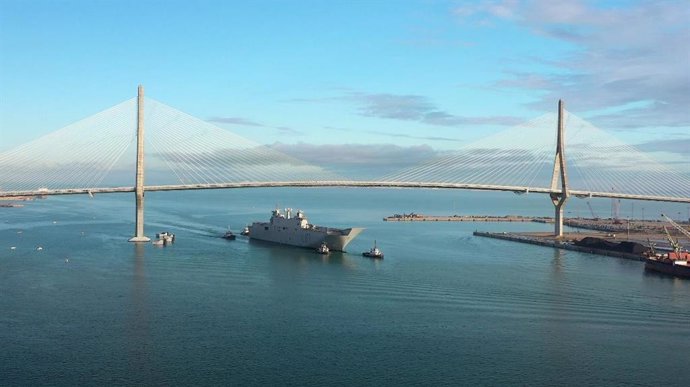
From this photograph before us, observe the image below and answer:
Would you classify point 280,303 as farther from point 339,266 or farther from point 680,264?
A: point 680,264

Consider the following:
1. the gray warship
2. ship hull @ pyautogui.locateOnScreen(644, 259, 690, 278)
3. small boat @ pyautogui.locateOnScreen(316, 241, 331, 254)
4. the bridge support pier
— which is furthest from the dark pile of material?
the bridge support pier

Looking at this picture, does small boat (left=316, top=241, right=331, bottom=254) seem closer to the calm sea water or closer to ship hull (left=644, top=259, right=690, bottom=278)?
the calm sea water

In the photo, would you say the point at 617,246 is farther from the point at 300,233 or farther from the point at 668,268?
the point at 300,233

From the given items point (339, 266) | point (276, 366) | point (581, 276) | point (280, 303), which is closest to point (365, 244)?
point (339, 266)

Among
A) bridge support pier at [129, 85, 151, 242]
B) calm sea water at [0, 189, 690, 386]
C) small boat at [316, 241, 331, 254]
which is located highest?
bridge support pier at [129, 85, 151, 242]

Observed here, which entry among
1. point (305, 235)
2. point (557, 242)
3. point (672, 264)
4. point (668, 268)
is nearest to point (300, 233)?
point (305, 235)

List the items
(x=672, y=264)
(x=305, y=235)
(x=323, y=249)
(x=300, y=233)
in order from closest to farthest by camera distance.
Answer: (x=672, y=264) → (x=323, y=249) → (x=305, y=235) → (x=300, y=233)
